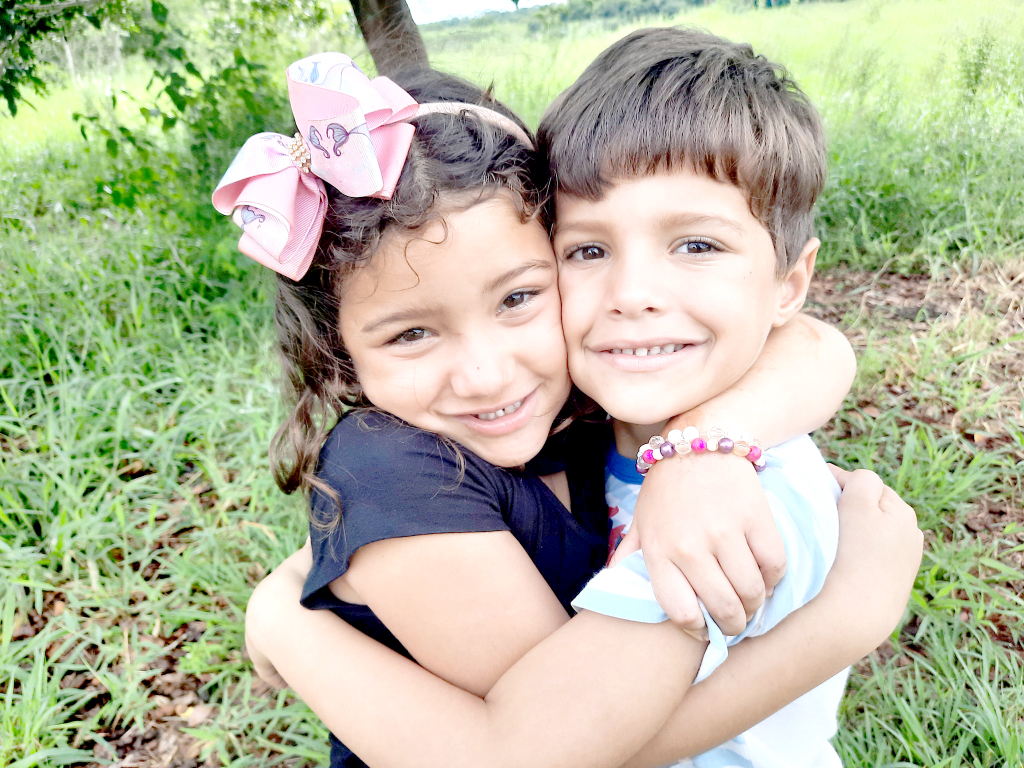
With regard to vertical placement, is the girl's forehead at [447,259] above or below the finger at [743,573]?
above

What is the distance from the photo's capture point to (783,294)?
1482 mm

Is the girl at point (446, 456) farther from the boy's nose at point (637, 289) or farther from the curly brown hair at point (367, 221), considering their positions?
the boy's nose at point (637, 289)

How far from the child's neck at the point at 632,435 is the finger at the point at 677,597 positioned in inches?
21.5

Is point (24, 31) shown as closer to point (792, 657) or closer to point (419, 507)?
point (419, 507)

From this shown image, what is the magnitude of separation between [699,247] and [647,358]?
0.22 meters

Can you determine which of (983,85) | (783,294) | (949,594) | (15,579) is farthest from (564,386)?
(983,85)

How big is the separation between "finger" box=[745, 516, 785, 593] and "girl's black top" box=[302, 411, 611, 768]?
0.44 m

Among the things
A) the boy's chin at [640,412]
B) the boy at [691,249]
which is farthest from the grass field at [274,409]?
the boy's chin at [640,412]

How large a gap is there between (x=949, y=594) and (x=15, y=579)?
3.10 m

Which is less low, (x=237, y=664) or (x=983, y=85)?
(x=983, y=85)

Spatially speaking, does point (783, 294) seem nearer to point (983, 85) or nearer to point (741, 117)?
point (741, 117)

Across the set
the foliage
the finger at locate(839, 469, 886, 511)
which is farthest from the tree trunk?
the finger at locate(839, 469, 886, 511)

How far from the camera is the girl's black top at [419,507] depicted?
122cm

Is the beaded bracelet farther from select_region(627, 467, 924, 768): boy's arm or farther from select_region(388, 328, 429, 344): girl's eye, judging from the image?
select_region(388, 328, 429, 344): girl's eye
